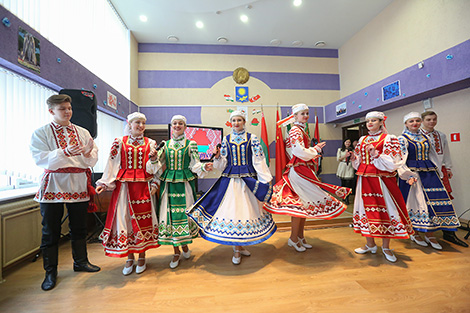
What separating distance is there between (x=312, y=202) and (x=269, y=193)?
50cm

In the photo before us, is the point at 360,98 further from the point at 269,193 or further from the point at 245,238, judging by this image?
the point at 245,238

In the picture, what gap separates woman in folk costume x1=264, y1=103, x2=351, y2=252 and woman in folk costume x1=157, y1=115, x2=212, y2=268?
863 mm

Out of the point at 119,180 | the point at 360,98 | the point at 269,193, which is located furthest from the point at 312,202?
the point at 360,98

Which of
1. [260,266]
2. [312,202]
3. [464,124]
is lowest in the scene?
[260,266]

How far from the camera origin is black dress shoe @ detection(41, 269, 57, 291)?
73.4 inches

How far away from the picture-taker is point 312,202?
7.47ft

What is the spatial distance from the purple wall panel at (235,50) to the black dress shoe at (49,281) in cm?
521

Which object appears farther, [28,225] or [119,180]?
[28,225]

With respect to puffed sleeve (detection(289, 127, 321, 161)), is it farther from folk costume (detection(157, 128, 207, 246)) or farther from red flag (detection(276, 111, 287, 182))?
red flag (detection(276, 111, 287, 182))

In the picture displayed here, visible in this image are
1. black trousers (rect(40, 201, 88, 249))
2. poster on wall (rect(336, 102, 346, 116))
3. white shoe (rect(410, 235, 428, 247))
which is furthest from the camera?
poster on wall (rect(336, 102, 346, 116))

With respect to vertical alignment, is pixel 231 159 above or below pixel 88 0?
below

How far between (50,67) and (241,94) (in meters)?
3.96

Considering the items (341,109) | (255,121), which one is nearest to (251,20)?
(255,121)

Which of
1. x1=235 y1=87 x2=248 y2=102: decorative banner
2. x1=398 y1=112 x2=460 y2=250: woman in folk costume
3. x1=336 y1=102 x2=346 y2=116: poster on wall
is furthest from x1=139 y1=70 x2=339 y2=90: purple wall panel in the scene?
x1=398 y1=112 x2=460 y2=250: woman in folk costume
